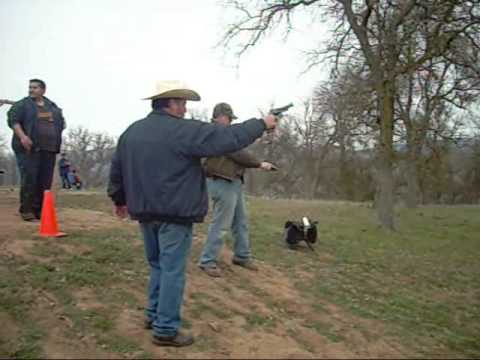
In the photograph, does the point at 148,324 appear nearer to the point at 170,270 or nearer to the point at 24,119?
the point at 170,270

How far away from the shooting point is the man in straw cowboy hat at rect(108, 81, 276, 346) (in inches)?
174

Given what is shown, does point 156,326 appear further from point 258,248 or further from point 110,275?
point 258,248

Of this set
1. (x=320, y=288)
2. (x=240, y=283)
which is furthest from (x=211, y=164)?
(x=320, y=288)

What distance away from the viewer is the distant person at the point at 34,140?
7.68m

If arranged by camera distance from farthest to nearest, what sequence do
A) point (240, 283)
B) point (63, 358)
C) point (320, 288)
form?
point (320, 288) → point (240, 283) → point (63, 358)

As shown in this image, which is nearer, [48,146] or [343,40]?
[48,146]

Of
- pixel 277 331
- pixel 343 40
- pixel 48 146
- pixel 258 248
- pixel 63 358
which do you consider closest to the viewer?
pixel 63 358

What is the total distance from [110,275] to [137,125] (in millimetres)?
2200

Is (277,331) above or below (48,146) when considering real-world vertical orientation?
below

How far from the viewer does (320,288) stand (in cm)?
699

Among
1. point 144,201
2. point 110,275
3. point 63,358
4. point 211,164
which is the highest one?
point 211,164

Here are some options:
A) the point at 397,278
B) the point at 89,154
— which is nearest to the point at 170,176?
the point at 397,278

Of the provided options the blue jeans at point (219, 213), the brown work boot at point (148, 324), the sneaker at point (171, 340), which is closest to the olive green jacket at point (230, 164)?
the blue jeans at point (219, 213)

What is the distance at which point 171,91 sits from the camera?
15.0 ft
